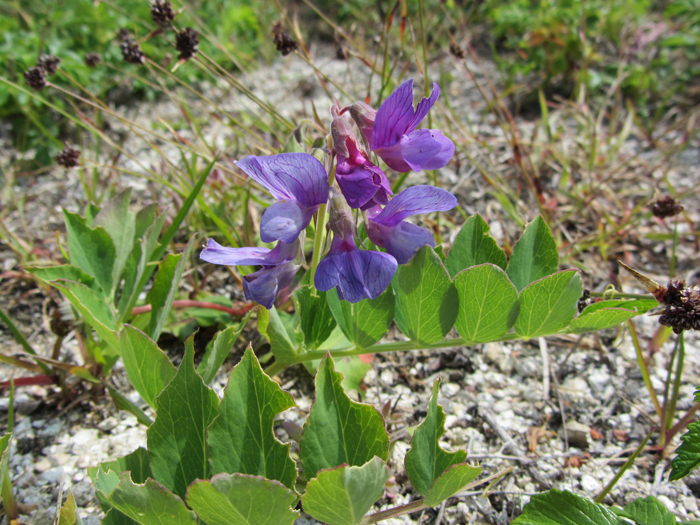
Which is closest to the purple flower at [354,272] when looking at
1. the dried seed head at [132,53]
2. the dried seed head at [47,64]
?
the dried seed head at [132,53]

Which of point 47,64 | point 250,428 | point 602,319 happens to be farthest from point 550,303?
point 47,64

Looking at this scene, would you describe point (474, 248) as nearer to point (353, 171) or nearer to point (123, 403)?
point (353, 171)

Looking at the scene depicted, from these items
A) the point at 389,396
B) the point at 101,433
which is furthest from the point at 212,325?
the point at 389,396

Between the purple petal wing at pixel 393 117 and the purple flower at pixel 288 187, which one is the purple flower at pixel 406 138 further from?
the purple flower at pixel 288 187

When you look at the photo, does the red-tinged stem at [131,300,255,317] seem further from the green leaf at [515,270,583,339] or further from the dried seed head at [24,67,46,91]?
the dried seed head at [24,67,46,91]

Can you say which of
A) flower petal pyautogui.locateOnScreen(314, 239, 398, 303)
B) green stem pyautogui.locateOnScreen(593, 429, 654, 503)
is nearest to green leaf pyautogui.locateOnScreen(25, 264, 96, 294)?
flower petal pyautogui.locateOnScreen(314, 239, 398, 303)
